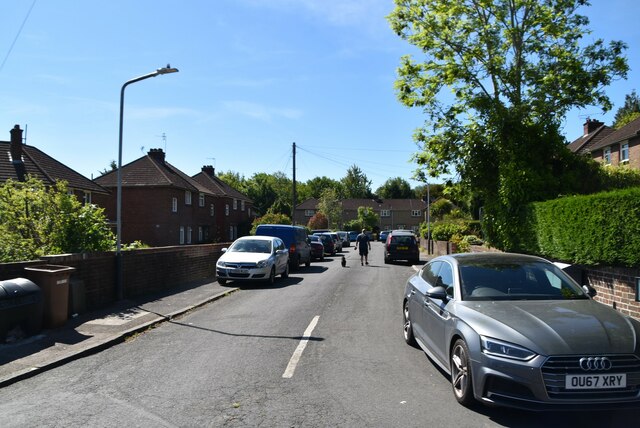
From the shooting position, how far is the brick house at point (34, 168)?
2666cm

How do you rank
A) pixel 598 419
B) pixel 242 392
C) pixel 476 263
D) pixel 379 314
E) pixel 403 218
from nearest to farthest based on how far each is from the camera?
1. pixel 598 419
2. pixel 242 392
3. pixel 476 263
4. pixel 379 314
5. pixel 403 218

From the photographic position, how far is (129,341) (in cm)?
827

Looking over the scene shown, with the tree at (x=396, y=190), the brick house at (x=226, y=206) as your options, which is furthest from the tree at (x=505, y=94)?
the tree at (x=396, y=190)

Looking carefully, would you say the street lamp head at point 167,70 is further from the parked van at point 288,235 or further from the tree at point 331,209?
the tree at point 331,209

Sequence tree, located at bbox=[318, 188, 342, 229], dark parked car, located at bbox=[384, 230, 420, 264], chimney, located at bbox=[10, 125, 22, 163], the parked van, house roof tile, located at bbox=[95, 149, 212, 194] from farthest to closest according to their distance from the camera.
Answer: tree, located at bbox=[318, 188, 342, 229]
house roof tile, located at bbox=[95, 149, 212, 194]
chimney, located at bbox=[10, 125, 22, 163]
dark parked car, located at bbox=[384, 230, 420, 264]
the parked van

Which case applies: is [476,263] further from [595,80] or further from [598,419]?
[595,80]

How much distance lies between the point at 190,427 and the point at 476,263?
12.6 feet

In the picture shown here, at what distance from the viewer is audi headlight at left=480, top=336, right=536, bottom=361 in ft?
14.3

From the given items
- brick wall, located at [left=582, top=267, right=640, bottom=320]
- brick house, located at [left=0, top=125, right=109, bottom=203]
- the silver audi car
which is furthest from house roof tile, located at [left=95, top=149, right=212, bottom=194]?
the silver audi car

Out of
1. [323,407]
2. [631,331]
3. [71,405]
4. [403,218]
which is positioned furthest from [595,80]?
[403,218]

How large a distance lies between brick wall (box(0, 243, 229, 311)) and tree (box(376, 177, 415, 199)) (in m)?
105

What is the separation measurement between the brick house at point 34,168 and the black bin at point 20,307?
19.1 meters

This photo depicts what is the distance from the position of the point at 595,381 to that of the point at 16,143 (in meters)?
31.7

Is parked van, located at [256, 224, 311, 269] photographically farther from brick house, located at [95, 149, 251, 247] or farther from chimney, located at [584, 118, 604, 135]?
chimney, located at [584, 118, 604, 135]
